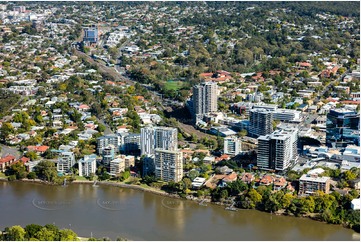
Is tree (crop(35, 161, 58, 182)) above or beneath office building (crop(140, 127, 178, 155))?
beneath

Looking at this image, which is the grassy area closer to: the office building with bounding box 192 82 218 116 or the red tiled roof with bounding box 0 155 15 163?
the office building with bounding box 192 82 218 116

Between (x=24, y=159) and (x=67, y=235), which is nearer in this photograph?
(x=67, y=235)

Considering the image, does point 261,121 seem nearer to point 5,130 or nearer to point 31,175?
point 31,175

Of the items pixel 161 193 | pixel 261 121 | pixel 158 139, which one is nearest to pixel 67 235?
pixel 161 193

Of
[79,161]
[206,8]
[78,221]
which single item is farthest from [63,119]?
[206,8]

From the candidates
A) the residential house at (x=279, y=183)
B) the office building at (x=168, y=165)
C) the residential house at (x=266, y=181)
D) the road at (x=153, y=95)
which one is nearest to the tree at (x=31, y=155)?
the road at (x=153, y=95)

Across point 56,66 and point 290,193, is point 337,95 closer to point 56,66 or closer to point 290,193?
point 290,193

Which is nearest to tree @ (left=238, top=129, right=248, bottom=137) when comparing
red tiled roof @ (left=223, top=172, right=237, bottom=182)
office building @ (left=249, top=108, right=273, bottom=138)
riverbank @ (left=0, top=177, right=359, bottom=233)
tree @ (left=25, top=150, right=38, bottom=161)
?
office building @ (left=249, top=108, right=273, bottom=138)
